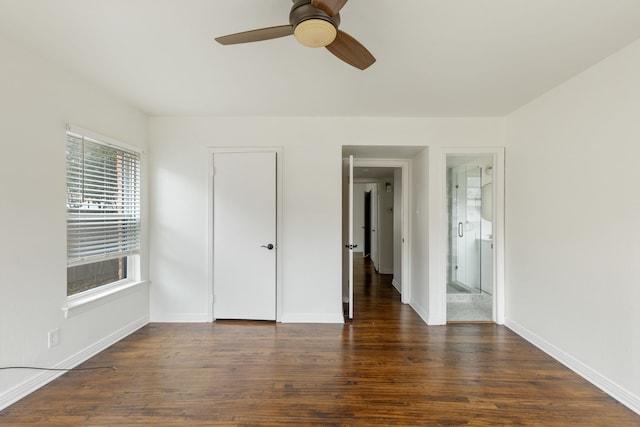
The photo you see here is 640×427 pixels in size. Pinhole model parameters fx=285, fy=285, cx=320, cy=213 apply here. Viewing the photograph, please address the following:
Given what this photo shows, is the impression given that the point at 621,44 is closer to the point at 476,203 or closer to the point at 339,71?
the point at 339,71

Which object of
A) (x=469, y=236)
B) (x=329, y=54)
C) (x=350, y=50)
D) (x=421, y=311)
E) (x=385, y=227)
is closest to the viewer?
(x=350, y=50)

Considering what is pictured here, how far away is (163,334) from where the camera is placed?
2938 mm

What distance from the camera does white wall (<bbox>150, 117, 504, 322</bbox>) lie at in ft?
10.7

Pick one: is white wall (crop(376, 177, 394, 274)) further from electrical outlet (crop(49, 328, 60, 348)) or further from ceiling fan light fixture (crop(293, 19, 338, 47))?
Answer: electrical outlet (crop(49, 328, 60, 348))

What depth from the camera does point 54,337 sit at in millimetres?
2158

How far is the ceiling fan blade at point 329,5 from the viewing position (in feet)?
4.16

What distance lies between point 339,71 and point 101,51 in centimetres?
168

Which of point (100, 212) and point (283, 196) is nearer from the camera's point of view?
point (100, 212)

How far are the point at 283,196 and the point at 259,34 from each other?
1928mm

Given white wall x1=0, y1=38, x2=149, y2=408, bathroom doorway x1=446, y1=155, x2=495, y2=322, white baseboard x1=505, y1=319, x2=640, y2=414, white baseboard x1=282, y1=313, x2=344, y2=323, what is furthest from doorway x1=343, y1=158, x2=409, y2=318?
white wall x1=0, y1=38, x2=149, y2=408

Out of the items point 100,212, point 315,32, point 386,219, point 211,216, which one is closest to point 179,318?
point 211,216

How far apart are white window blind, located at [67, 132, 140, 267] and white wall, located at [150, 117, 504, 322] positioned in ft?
0.86

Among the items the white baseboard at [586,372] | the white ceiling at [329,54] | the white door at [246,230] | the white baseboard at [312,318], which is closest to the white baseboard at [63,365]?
the white door at [246,230]

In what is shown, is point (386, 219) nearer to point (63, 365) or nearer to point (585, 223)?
point (585, 223)
